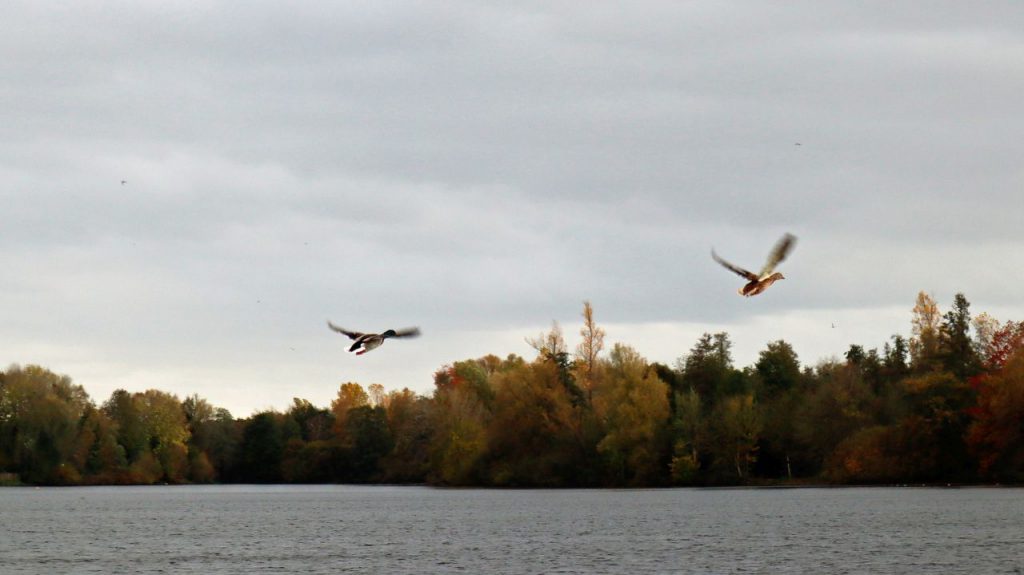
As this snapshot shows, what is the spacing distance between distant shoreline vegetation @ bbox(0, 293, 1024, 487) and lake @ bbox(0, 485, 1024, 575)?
6.96 metres

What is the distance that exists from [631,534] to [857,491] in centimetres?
5413

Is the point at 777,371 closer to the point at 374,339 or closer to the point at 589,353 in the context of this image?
the point at 589,353

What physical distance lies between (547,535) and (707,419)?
202 ft

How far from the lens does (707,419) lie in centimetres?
13138

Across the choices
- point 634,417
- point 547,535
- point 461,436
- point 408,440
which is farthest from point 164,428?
point 547,535

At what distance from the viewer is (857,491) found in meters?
120

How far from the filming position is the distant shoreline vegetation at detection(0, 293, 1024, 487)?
389 ft

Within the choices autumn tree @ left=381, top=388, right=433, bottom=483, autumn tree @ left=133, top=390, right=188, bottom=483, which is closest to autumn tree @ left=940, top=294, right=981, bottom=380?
autumn tree @ left=381, top=388, right=433, bottom=483

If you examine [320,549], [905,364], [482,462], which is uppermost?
[905,364]

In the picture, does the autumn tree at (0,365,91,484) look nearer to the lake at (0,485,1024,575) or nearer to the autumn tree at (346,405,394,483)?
the lake at (0,485,1024,575)

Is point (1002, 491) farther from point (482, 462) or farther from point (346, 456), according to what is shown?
point (346, 456)

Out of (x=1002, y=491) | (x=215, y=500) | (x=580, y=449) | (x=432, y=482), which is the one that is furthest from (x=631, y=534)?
(x=432, y=482)

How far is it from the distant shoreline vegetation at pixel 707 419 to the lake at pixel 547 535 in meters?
6.96

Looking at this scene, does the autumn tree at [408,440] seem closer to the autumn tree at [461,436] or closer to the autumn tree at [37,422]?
the autumn tree at [461,436]
